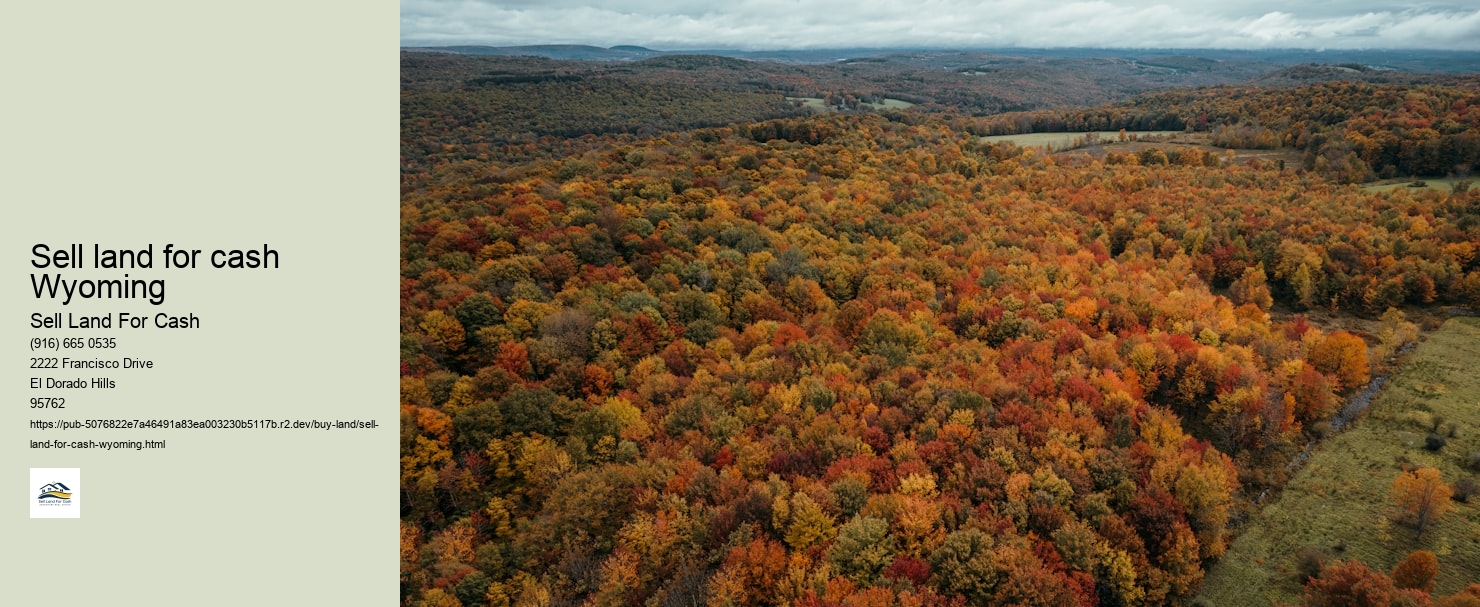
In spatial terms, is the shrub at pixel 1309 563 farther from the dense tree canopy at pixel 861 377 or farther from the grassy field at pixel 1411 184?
the grassy field at pixel 1411 184

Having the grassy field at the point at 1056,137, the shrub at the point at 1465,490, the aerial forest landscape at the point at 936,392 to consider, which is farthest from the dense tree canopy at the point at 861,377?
the grassy field at the point at 1056,137

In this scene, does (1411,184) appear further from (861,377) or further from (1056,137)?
(861,377)

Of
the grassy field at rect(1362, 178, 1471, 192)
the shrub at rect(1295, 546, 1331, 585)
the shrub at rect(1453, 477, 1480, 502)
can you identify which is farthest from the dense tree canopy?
the shrub at rect(1453, 477, 1480, 502)
